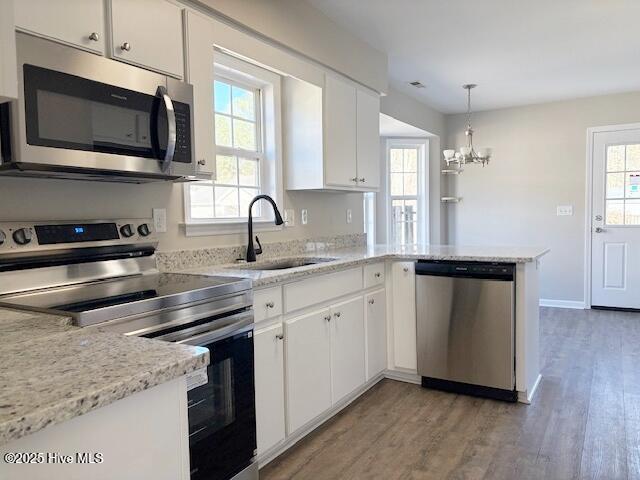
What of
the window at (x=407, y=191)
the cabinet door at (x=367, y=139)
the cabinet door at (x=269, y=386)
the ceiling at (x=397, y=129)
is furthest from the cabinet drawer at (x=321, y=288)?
the window at (x=407, y=191)

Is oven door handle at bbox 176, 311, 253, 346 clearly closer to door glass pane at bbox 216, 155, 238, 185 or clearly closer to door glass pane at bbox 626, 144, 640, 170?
door glass pane at bbox 216, 155, 238, 185

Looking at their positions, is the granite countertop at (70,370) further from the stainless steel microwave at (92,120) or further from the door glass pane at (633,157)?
the door glass pane at (633,157)

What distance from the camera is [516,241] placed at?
6.07 meters

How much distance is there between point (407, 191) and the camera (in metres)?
6.00

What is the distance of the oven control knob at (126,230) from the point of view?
2.02 metres

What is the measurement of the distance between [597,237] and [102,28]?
566 cm

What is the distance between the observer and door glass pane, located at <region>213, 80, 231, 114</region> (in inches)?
108

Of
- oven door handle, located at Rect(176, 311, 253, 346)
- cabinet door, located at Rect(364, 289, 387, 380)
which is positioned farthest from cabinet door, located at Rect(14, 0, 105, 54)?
cabinet door, located at Rect(364, 289, 387, 380)

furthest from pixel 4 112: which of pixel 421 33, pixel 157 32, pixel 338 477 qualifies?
pixel 421 33

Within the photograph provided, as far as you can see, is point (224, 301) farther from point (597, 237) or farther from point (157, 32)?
point (597, 237)

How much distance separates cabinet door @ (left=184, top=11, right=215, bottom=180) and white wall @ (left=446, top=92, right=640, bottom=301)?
15.9 feet

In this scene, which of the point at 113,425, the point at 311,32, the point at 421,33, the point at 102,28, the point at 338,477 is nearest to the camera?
the point at 113,425

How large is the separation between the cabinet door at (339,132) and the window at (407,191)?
8.13 ft

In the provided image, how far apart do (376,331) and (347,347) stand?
42 centimetres
